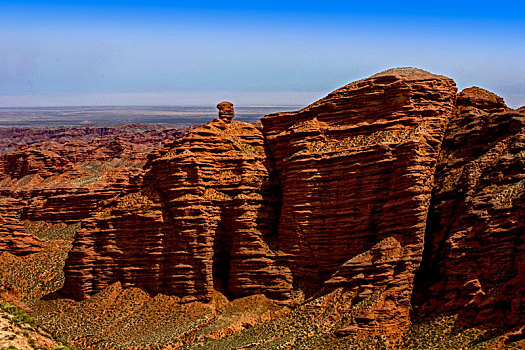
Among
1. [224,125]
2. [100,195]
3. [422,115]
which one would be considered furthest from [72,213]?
[422,115]

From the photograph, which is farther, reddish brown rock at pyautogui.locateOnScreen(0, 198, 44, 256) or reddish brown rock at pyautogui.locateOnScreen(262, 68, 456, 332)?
reddish brown rock at pyautogui.locateOnScreen(0, 198, 44, 256)

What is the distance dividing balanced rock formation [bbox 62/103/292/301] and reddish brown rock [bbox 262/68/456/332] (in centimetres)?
264

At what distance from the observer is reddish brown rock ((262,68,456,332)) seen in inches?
2292

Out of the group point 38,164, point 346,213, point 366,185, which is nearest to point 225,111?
point 346,213

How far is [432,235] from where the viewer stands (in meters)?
61.2

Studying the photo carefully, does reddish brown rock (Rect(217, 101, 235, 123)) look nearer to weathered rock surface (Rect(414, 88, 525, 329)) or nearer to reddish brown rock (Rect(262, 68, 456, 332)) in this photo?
reddish brown rock (Rect(262, 68, 456, 332))

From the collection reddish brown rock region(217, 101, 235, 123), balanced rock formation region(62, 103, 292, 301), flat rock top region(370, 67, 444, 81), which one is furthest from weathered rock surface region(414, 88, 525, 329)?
reddish brown rock region(217, 101, 235, 123)

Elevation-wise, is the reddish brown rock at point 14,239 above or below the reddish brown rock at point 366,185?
below

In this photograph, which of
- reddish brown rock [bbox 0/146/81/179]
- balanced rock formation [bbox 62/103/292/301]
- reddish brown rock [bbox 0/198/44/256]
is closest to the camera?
balanced rock formation [bbox 62/103/292/301]

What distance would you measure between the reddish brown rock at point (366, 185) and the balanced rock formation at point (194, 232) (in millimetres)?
2639

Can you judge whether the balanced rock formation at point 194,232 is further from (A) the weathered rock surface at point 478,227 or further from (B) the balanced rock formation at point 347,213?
(A) the weathered rock surface at point 478,227

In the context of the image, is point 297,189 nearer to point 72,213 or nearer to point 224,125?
point 224,125

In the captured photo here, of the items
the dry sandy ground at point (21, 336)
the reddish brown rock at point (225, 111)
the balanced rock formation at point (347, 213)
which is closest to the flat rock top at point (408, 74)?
the balanced rock formation at point (347, 213)

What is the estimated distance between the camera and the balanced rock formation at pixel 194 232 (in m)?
67.4
